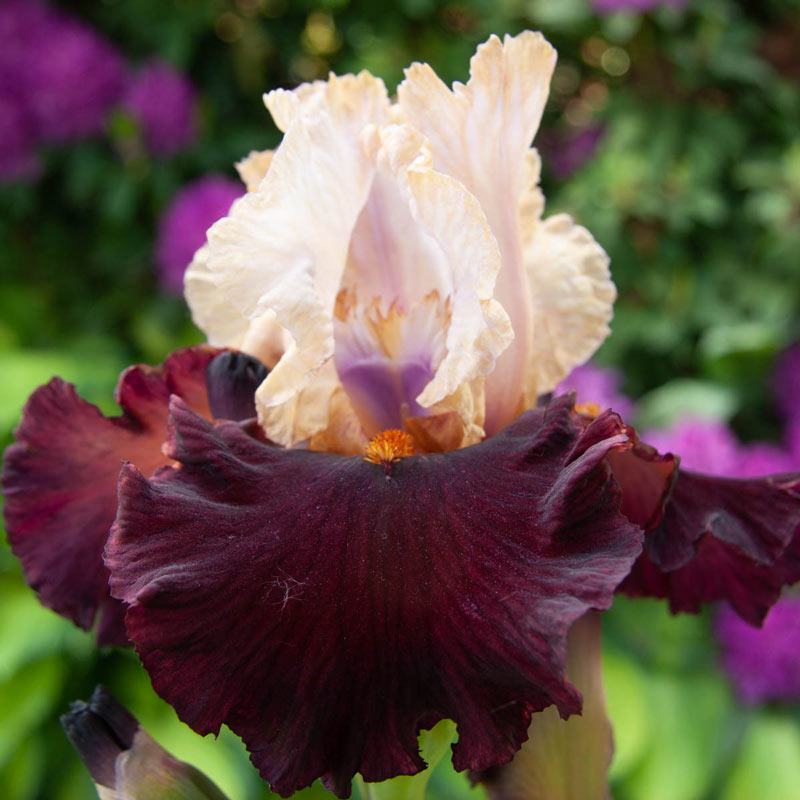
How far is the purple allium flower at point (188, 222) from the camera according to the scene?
5.84ft

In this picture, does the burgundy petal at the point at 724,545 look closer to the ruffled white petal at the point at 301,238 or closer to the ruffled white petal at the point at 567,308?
the ruffled white petal at the point at 567,308

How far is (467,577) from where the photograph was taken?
15.0 inches

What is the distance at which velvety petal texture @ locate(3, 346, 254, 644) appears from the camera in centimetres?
52

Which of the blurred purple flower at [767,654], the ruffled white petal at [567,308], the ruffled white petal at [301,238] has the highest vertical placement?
the ruffled white petal at [301,238]

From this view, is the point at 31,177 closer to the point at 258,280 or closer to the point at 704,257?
the point at 704,257

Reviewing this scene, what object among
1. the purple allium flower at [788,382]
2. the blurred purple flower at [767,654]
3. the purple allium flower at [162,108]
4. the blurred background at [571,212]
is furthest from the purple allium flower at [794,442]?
the purple allium flower at [162,108]

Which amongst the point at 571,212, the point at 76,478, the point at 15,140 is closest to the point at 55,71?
the point at 15,140

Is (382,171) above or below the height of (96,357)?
above

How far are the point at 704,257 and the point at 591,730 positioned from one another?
5.69 ft

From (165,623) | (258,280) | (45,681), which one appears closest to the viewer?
(165,623)

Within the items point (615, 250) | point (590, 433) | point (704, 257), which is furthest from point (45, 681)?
point (704, 257)

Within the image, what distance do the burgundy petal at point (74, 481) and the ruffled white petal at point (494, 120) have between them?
0.70 feet

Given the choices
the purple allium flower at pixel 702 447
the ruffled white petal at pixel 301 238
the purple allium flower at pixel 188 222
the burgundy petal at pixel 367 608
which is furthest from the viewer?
the purple allium flower at pixel 188 222

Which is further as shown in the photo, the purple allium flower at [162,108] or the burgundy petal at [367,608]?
the purple allium flower at [162,108]
